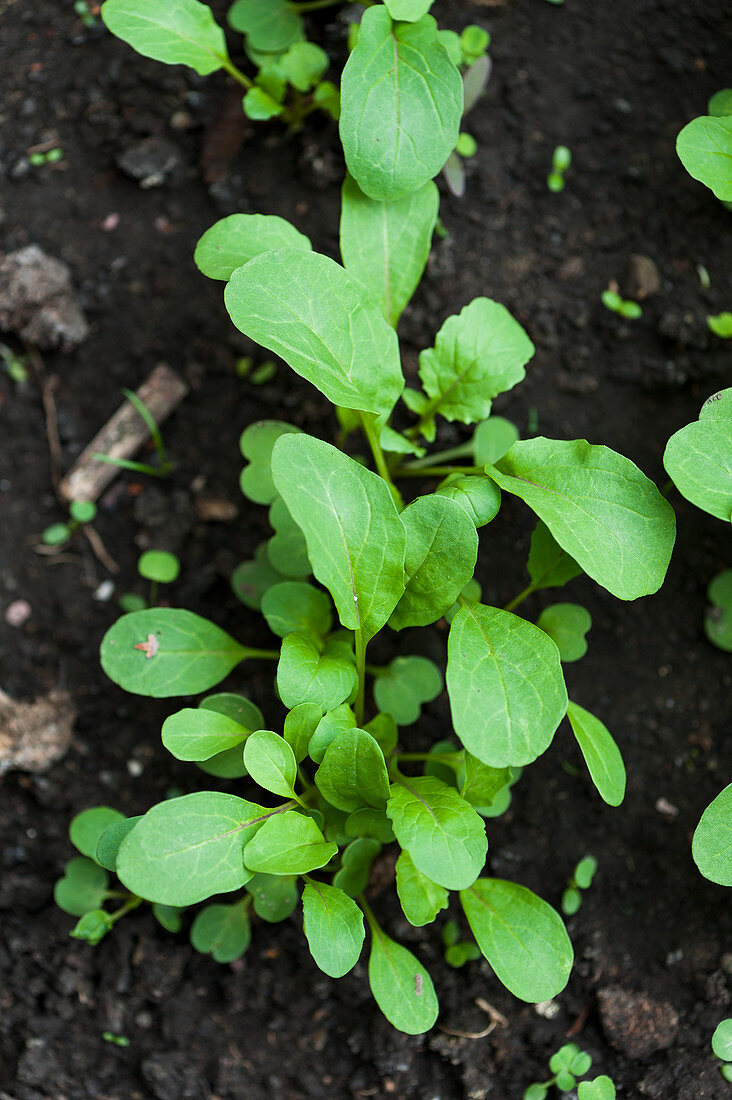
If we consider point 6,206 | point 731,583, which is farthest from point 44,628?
point 731,583

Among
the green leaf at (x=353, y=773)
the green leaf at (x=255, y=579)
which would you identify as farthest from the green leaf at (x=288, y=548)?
the green leaf at (x=353, y=773)

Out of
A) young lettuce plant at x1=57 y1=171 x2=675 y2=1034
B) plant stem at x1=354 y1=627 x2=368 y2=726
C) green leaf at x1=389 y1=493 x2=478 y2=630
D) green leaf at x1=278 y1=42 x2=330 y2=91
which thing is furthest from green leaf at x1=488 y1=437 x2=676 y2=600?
→ green leaf at x1=278 y1=42 x2=330 y2=91

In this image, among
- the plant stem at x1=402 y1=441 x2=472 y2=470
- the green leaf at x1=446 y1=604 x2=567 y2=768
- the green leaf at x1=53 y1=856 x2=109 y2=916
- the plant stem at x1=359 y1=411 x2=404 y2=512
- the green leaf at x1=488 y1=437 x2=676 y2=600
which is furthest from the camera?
the plant stem at x1=402 y1=441 x2=472 y2=470

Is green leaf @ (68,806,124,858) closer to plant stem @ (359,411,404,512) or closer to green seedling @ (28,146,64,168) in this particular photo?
plant stem @ (359,411,404,512)

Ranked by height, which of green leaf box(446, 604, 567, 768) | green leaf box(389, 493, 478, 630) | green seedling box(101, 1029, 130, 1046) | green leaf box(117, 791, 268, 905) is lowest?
green seedling box(101, 1029, 130, 1046)

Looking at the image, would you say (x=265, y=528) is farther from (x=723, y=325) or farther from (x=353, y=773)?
(x=723, y=325)

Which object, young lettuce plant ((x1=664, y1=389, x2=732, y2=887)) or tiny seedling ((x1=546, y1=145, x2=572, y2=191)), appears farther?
tiny seedling ((x1=546, y1=145, x2=572, y2=191))

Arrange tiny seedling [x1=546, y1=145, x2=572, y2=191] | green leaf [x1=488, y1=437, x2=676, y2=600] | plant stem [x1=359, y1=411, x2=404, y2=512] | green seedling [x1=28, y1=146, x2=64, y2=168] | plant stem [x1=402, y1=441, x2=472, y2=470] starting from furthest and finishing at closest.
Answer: green seedling [x1=28, y1=146, x2=64, y2=168]
tiny seedling [x1=546, y1=145, x2=572, y2=191]
plant stem [x1=402, y1=441, x2=472, y2=470]
plant stem [x1=359, y1=411, x2=404, y2=512]
green leaf [x1=488, y1=437, x2=676, y2=600]
